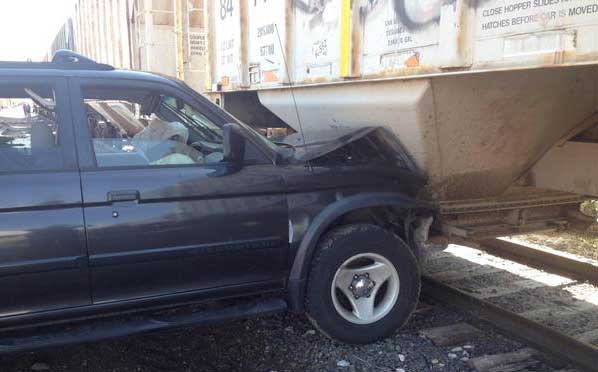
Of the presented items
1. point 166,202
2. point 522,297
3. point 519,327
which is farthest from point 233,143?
point 522,297

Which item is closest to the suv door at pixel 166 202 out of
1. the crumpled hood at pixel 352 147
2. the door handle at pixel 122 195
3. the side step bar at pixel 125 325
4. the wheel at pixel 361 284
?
the door handle at pixel 122 195

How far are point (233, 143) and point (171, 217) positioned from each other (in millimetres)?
528

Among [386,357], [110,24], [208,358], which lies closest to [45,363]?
[208,358]

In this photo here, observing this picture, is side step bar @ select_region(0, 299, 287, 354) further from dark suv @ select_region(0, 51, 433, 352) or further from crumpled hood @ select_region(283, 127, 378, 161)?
crumpled hood @ select_region(283, 127, 378, 161)

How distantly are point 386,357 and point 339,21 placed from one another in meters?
2.49

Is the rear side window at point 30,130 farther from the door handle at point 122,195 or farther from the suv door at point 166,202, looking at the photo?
the door handle at point 122,195

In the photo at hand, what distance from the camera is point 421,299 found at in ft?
14.0

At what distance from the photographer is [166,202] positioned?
2973mm

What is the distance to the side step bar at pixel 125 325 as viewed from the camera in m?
2.78

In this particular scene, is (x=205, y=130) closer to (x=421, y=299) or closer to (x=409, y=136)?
(x=409, y=136)

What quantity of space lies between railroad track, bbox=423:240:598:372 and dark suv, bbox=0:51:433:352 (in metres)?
0.64

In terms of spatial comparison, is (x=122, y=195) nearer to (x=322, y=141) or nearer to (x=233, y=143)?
(x=233, y=143)

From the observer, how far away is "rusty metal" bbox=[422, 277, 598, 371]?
3.20m

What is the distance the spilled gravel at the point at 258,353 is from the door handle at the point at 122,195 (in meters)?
0.99
